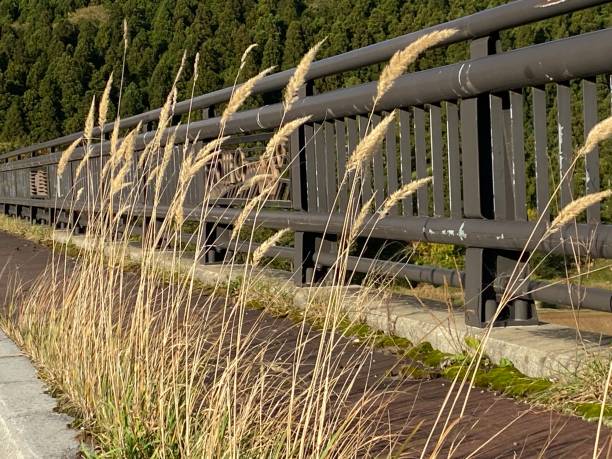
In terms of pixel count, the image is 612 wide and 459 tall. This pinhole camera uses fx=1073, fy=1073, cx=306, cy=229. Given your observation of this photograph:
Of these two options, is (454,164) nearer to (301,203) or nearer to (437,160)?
(437,160)

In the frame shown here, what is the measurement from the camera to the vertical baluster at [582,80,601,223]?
3.79 m

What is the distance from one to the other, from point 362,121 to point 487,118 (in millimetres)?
1313

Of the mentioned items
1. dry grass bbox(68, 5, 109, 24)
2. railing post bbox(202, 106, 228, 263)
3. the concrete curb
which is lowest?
the concrete curb

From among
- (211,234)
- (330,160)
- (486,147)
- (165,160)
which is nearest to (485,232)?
(486,147)

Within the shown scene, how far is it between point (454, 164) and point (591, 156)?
0.91 metres

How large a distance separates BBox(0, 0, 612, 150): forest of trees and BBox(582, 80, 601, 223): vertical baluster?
3540 cm

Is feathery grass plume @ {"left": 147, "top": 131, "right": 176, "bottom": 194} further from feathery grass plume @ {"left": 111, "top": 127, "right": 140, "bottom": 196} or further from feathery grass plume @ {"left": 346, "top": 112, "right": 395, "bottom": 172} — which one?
feathery grass plume @ {"left": 346, "top": 112, "right": 395, "bottom": 172}

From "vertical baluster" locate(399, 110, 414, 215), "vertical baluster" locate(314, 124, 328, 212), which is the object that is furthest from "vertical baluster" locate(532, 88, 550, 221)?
"vertical baluster" locate(314, 124, 328, 212)

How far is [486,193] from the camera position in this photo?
4465 millimetres

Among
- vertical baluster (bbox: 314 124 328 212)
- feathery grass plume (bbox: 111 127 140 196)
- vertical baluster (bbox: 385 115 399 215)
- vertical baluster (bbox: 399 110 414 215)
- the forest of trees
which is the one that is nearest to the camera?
feathery grass plume (bbox: 111 127 140 196)

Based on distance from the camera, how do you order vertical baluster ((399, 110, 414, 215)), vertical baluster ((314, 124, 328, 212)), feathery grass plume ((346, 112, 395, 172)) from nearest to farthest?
feathery grass plume ((346, 112, 395, 172)) → vertical baluster ((399, 110, 414, 215)) → vertical baluster ((314, 124, 328, 212))

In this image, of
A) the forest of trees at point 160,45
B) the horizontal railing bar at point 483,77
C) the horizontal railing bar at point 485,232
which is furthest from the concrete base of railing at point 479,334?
the forest of trees at point 160,45

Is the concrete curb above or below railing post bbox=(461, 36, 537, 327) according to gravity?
below

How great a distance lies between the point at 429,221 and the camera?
477 cm
